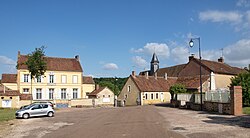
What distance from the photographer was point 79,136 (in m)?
13.1

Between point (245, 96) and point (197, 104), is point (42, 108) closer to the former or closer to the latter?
point (197, 104)

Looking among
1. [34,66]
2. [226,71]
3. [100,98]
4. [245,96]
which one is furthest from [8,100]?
[226,71]

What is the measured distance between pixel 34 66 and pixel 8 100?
7.86m

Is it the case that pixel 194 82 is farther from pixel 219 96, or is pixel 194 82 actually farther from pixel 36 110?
pixel 36 110

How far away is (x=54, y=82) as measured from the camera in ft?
187

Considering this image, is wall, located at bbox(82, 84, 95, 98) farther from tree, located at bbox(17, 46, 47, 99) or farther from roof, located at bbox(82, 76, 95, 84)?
tree, located at bbox(17, 46, 47, 99)

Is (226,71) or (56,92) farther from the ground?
(226,71)

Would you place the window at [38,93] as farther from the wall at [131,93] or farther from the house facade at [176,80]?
the wall at [131,93]

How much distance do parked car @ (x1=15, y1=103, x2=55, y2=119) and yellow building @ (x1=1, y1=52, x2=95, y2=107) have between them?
26476mm

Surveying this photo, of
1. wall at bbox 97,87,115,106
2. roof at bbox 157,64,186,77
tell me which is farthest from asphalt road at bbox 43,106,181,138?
roof at bbox 157,64,186,77

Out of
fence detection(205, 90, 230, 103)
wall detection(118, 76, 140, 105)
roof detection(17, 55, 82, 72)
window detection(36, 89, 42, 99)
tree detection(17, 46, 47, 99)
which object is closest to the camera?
fence detection(205, 90, 230, 103)

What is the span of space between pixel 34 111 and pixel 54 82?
31351 millimetres

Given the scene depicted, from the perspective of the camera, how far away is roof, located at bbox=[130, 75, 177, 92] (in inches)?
2090

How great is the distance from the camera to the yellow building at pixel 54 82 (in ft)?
179
